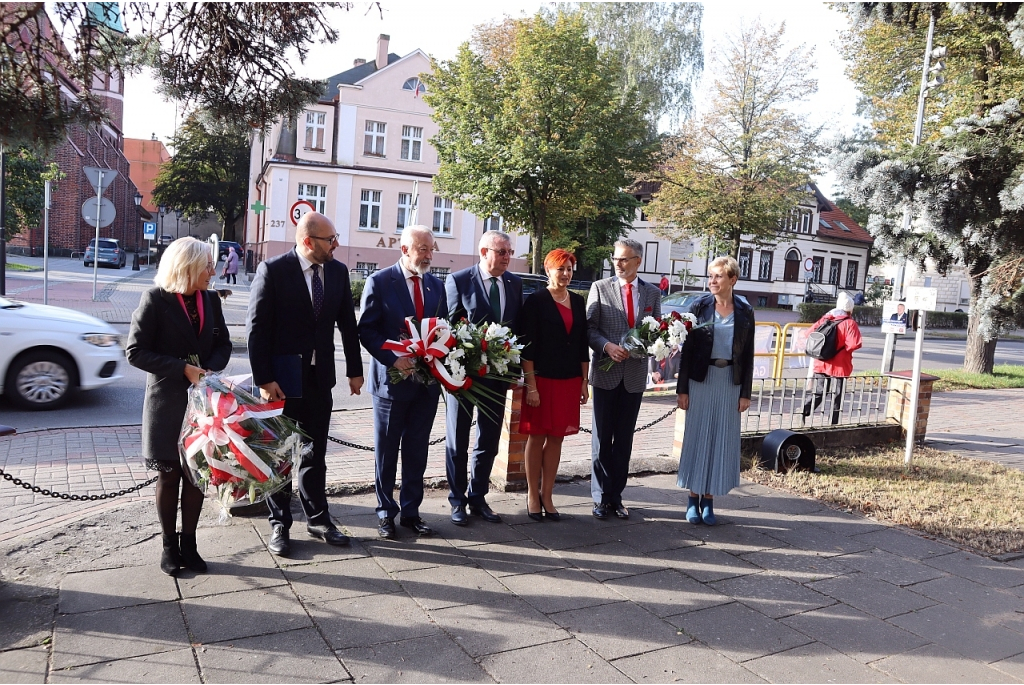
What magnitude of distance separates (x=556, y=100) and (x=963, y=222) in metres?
13.0

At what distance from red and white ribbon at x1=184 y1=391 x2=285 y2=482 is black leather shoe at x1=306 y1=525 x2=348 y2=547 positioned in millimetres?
1037

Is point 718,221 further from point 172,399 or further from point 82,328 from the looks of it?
point 172,399

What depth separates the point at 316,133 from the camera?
3900 centimetres

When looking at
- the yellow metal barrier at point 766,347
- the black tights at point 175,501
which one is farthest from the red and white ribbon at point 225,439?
the yellow metal barrier at point 766,347

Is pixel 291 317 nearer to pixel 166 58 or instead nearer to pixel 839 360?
pixel 166 58

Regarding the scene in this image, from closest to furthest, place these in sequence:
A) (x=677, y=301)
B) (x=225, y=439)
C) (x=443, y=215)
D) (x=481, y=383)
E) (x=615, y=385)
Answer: (x=225, y=439), (x=481, y=383), (x=615, y=385), (x=677, y=301), (x=443, y=215)

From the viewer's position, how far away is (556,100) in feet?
72.7

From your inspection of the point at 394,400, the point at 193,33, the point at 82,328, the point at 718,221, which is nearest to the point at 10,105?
the point at 193,33

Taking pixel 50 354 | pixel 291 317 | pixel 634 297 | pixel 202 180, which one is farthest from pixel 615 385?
pixel 202 180

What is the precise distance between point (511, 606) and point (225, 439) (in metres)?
1.80

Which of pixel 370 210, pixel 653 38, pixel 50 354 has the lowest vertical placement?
pixel 50 354

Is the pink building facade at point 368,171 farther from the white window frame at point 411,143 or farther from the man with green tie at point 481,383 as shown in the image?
the man with green tie at point 481,383

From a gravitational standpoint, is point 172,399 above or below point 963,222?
below

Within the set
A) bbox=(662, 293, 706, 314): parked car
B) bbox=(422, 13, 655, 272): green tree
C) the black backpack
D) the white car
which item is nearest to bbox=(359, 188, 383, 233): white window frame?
bbox=(422, 13, 655, 272): green tree
